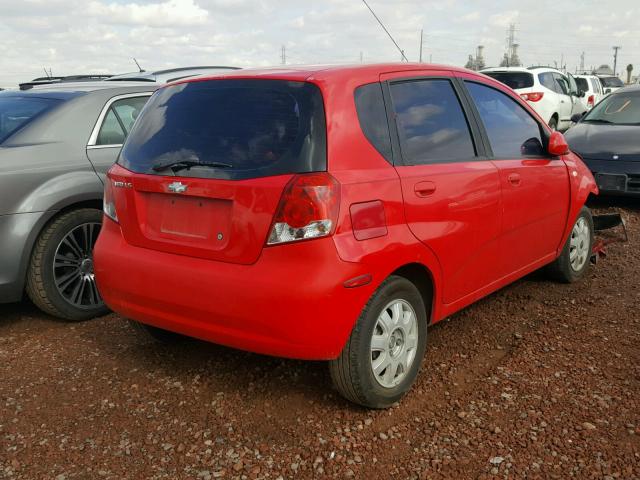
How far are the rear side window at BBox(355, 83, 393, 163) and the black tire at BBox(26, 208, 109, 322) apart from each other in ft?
7.96

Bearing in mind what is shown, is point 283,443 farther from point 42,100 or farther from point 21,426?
point 42,100

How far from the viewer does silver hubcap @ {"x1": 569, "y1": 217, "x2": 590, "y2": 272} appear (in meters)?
5.16

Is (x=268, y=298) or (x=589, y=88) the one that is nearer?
(x=268, y=298)

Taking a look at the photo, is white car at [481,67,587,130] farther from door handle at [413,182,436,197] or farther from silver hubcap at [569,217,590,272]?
door handle at [413,182,436,197]

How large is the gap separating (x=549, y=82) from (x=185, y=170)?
14.2 meters

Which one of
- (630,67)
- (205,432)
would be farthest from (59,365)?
(630,67)

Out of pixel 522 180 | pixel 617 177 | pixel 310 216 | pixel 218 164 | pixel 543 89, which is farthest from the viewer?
pixel 543 89

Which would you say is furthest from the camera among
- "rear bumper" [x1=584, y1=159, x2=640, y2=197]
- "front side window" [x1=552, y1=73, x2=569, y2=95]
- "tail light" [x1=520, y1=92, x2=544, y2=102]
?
"front side window" [x1=552, y1=73, x2=569, y2=95]

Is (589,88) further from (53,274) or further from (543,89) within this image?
(53,274)

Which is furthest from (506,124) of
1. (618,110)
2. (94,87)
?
(618,110)

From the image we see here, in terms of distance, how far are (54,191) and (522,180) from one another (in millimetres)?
3090

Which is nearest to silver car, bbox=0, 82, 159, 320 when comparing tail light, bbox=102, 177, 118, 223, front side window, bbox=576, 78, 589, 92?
tail light, bbox=102, 177, 118, 223

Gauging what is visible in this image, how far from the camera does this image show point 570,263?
5.13 metres

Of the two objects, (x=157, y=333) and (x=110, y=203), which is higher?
(x=110, y=203)
